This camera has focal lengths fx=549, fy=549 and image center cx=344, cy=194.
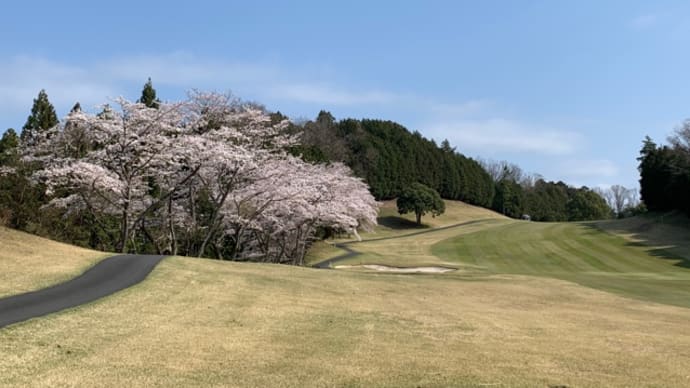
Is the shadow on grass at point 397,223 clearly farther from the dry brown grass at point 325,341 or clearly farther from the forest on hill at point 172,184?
the dry brown grass at point 325,341

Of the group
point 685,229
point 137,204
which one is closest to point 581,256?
point 685,229

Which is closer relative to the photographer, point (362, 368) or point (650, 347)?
point (362, 368)

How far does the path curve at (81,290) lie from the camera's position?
34.0ft

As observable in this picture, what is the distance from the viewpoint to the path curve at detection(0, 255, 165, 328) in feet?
34.0

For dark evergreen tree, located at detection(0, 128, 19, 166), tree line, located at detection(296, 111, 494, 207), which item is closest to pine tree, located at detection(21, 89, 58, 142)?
dark evergreen tree, located at detection(0, 128, 19, 166)

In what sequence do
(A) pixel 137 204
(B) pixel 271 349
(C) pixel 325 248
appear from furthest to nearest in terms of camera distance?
(C) pixel 325 248 → (A) pixel 137 204 → (B) pixel 271 349

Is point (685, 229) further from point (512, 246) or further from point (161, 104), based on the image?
point (161, 104)

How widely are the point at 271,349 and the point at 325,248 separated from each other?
147 ft

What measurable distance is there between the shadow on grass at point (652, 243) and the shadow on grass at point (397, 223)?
1258 inches

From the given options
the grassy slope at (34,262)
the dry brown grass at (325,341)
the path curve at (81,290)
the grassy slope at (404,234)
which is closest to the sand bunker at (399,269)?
the grassy slope at (404,234)

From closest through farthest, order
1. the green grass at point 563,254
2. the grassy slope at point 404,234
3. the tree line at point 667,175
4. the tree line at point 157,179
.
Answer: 1. the tree line at point 157,179
2. the green grass at point 563,254
3. the grassy slope at point 404,234
4. the tree line at point 667,175

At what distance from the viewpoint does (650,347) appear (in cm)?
1082

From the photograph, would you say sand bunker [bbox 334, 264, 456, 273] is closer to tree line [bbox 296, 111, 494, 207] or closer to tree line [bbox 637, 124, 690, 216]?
tree line [bbox 637, 124, 690, 216]

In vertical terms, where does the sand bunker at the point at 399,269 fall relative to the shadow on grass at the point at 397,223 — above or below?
below
